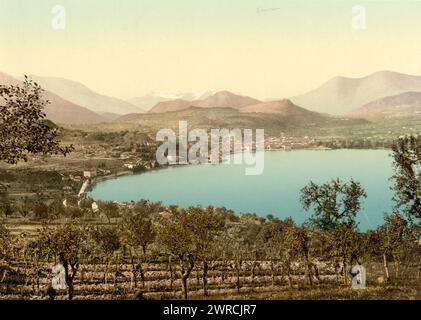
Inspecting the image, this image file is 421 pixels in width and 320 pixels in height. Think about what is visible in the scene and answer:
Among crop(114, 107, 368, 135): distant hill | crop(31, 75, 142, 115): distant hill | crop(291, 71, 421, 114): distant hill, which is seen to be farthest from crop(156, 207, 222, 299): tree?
crop(291, 71, 421, 114): distant hill

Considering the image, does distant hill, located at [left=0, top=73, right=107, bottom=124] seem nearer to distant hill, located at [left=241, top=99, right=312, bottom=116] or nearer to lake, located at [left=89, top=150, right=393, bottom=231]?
lake, located at [left=89, top=150, right=393, bottom=231]

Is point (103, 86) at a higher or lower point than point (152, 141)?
higher

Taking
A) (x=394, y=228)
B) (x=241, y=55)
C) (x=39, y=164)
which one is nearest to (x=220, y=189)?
(x=241, y=55)

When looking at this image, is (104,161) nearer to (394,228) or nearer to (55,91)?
(55,91)

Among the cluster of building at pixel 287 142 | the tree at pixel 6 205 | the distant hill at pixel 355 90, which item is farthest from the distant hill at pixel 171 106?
the tree at pixel 6 205

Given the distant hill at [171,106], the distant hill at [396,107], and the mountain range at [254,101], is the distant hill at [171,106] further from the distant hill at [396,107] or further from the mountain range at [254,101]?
the distant hill at [396,107]
